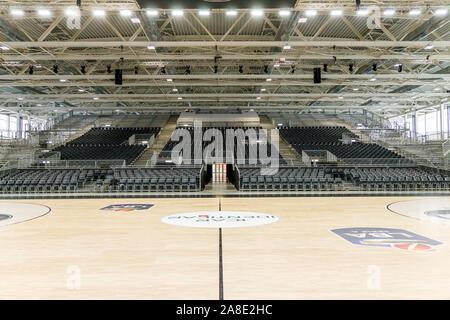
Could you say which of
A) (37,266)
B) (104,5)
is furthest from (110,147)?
(37,266)

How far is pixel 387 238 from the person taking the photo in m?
5.77

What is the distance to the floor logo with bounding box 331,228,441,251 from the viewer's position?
17.3 feet

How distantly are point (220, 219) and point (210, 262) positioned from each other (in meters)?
3.39

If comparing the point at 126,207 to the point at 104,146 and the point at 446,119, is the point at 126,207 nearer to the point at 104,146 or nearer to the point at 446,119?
the point at 104,146

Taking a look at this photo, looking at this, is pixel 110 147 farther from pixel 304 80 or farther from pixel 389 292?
pixel 389 292

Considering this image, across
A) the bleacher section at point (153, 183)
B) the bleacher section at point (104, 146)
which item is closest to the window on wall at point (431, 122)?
the bleacher section at point (104, 146)

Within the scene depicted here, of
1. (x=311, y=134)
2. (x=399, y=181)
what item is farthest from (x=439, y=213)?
(x=311, y=134)

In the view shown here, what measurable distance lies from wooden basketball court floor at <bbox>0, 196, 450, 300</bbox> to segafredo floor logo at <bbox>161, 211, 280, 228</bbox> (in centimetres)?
38

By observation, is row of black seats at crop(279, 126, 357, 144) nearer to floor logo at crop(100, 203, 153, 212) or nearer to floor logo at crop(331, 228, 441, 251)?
floor logo at crop(100, 203, 153, 212)

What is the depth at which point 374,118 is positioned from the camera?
102ft

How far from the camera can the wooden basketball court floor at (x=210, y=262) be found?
3451 millimetres

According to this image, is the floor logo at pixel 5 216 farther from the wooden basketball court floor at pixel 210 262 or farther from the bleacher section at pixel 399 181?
the bleacher section at pixel 399 181

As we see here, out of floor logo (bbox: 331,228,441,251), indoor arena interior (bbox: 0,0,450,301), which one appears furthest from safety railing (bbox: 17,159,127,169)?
floor logo (bbox: 331,228,441,251)

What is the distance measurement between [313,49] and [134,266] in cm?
1453
